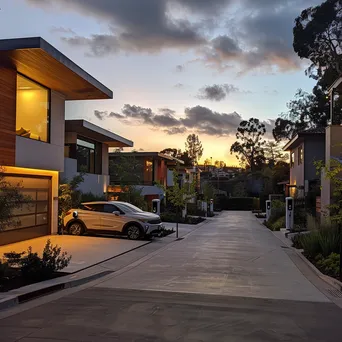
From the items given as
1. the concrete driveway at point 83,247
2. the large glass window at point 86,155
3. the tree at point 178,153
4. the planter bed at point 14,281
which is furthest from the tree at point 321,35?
the tree at point 178,153

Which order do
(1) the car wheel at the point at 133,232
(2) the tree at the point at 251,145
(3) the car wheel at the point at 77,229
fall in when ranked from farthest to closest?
(2) the tree at the point at 251,145 → (3) the car wheel at the point at 77,229 → (1) the car wheel at the point at 133,232

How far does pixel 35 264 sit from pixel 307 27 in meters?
37.5

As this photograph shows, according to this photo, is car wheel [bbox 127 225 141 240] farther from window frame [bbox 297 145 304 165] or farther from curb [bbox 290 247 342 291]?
window frame [bbox 297 145 304 165]

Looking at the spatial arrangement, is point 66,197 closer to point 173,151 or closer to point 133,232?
point 133,232

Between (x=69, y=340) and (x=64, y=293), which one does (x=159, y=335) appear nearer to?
(x=69, y=340)

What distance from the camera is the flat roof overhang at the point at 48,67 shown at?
13.1 meters

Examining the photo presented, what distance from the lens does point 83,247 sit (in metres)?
15.5

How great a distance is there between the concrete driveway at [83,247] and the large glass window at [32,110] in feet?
13.2

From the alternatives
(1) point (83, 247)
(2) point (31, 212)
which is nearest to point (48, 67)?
(2) point (31, 212)

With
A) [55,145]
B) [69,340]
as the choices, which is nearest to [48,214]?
[55,145]

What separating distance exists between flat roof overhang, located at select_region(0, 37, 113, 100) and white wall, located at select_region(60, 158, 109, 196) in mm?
4836

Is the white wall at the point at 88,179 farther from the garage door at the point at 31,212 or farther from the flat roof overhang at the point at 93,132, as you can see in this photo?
the garage door at the point at 31,212

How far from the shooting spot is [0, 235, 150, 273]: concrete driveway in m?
12.5

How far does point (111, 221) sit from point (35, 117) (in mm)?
5530
